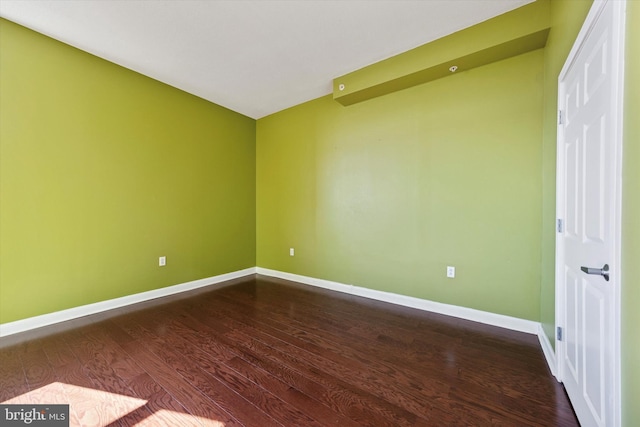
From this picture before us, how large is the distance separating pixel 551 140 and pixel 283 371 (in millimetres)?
2602

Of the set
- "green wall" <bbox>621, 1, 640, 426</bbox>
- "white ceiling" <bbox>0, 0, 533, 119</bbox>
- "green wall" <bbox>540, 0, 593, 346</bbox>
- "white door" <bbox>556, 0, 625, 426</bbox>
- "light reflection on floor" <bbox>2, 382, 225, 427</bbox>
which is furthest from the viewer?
"white ceiling" <bbox>0, 0, 533, 119</bbox>

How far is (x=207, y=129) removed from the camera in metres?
3.73

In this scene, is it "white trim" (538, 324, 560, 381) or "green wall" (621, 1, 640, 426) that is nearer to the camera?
"green wall" (621, 1, 640, 426)

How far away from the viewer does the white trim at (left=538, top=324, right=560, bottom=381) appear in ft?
5.64

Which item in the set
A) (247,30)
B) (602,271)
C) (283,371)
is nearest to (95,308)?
(283,371)

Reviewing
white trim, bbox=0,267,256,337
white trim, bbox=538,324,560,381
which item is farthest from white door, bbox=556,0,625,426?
white trim, bbox=0,267,256,337

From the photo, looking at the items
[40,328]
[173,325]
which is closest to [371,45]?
[173,325]

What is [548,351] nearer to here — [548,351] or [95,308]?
[548,351]

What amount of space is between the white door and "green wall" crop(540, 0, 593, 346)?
0.62 ft

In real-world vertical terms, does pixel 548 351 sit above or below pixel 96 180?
below

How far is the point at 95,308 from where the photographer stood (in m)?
2.70

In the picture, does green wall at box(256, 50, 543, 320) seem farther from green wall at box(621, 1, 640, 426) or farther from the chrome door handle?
green wall at box(621, 1, 640, 426)

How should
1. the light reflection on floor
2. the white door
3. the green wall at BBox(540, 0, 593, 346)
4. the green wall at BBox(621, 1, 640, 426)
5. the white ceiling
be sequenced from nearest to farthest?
the green wall at BBox(621, 1, 640, 426)
the white door
the light reflection on floor
the green wall at BBox(540, 0, 593, 346)
the white ceiling

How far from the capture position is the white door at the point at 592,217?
3.10ft
